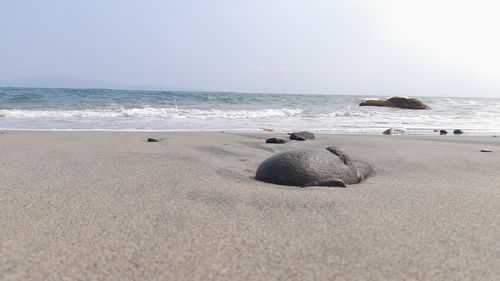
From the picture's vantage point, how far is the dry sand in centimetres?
158

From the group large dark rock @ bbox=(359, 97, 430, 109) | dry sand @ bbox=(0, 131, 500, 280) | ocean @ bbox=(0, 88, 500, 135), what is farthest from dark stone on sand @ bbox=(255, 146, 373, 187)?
large dark rock @ bbox=(359, 97, 430, 109)

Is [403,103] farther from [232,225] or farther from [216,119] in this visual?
[232,225]

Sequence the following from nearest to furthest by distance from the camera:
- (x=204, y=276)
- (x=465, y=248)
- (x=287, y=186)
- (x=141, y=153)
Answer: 1. (x=204, y=276)
2. (x=465, y=248)
3. (x=287, y=186)
4. (x=141, y=153)

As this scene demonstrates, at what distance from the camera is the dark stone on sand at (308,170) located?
315 cm

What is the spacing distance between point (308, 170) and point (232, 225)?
1222mm

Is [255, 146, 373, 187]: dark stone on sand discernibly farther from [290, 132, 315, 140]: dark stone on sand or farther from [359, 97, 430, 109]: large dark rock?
[359, 97, 430, 109]: large dark rock

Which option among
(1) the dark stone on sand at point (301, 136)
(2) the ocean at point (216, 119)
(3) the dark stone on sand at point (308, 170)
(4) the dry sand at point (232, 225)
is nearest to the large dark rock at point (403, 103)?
(2) the ocean at point (216, 119)

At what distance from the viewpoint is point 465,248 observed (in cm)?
186

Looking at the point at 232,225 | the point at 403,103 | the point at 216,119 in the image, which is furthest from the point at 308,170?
the point at 403,103

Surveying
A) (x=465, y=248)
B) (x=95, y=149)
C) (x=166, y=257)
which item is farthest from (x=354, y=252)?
(x=95, y=149)

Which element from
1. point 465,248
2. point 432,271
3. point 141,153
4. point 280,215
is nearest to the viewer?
point 432,271

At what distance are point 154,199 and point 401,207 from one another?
1.39 m

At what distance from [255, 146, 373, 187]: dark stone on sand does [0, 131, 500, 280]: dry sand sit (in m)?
0.13

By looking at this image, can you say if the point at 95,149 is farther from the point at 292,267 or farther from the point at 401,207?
the point at 292,267
